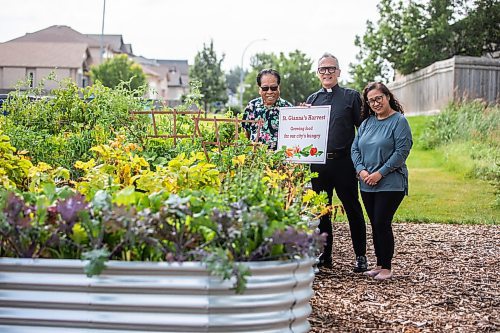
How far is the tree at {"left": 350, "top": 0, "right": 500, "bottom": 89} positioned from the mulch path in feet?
80.5

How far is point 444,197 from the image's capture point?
16203 mm

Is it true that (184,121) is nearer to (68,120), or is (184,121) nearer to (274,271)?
(68,120)

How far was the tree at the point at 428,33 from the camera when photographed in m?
34.7

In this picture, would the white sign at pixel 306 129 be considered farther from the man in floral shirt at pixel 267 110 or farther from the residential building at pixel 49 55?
the residential building at pixel 49 55

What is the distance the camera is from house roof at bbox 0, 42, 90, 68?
83.4m

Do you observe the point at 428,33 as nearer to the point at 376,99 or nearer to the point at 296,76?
the point at 376,99

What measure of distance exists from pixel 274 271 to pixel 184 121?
513cm

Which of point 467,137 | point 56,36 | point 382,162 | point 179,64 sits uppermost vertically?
A: point 179,64

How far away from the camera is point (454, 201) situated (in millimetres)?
15672

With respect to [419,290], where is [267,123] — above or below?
above

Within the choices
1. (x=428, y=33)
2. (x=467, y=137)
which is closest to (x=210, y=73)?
(x=428, y=33)

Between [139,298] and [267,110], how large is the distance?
195 inches

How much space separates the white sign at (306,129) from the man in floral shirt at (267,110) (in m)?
0.34

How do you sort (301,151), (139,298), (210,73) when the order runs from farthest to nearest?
1. (210,73)
2. (301,151)
3. (139,298)
